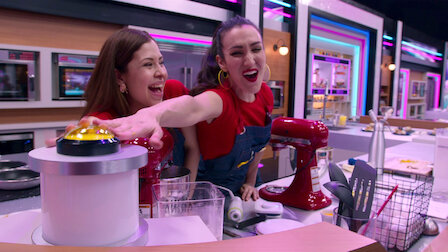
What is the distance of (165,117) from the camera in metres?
0.96

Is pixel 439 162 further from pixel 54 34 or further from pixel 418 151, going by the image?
pixel 54 34

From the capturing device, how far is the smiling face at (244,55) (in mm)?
1411

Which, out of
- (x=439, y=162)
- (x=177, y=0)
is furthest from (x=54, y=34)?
(x=439, y=162)

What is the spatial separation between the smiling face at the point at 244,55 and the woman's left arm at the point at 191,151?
11.5 inches

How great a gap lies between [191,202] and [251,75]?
71 centimetres

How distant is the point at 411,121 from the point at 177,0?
Answer: 12.3ft

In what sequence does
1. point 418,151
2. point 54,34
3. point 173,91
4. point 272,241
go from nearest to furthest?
1. point 272,241
2. point 173,91
3. point 418,151
4. point 54,34

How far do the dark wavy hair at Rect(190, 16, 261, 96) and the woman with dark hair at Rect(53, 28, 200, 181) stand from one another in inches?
8.4

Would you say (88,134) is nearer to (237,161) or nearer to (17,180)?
(237,161)

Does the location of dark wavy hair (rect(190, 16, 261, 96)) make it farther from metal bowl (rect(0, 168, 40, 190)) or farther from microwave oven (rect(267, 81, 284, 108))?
microwave oven (rect(267, 81, 284, 108))

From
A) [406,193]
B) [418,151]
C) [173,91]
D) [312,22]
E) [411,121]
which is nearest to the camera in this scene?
[406,193]

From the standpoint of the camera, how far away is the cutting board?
6.51 ft

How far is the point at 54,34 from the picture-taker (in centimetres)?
363

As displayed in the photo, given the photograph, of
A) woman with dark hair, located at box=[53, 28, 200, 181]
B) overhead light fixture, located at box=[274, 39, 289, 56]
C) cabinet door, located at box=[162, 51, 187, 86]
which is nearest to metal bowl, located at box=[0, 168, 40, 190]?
woman with dark hair, located at box=[53, 28, 200, 181]
